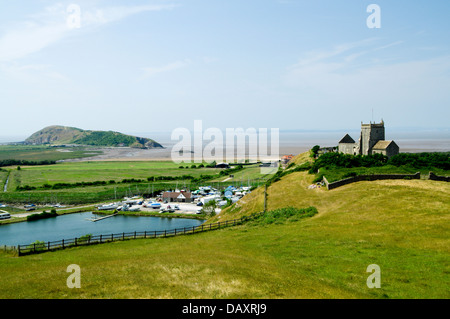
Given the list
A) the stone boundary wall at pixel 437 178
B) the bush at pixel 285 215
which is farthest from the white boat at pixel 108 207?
the stone boundary wall at pixel 437 178

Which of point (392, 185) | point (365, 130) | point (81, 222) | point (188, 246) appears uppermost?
point (365, 130)

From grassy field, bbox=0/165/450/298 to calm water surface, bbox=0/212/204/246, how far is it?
31.1m

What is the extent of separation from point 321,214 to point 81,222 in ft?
175

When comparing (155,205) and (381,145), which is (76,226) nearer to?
(155,205)

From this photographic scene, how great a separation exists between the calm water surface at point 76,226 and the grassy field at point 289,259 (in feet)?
102

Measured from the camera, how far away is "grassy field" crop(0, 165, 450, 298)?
15.9 m

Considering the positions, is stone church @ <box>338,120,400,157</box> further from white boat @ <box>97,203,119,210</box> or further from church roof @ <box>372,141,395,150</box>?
white boat @ <box>97,203,119,210</box>

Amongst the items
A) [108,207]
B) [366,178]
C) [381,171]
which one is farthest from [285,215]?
[108,207]

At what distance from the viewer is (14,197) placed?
292ft

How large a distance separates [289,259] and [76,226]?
182 ft

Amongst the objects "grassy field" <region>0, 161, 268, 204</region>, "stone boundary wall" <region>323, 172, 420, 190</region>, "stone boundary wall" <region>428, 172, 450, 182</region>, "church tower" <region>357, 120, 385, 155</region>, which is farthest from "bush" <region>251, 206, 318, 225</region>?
"grassy field" <region>0, 161, 268, 204</region>

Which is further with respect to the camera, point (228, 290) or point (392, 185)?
point (392, 185)
